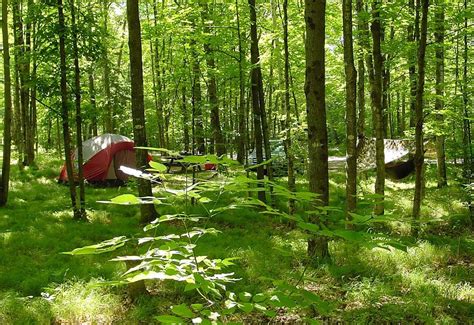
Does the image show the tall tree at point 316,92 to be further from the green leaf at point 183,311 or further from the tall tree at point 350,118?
the green leaf at point 183,311

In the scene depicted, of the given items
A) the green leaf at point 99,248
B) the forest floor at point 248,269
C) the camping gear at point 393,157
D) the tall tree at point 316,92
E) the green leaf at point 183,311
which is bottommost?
the forest floor at point 248,269

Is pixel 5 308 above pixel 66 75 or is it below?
below

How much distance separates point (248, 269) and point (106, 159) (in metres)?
9.75

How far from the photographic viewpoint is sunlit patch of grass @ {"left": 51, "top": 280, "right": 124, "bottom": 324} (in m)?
4.91

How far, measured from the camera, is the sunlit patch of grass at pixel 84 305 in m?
4.91

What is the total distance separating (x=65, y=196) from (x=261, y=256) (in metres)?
7.70

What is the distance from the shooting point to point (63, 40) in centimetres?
888

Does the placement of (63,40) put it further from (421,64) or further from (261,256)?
(421,64)

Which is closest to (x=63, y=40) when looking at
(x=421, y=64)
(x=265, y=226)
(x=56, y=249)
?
(x=56, y=249)

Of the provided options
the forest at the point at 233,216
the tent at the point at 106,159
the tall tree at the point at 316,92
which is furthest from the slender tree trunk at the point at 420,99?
the tent at the point at 106,159

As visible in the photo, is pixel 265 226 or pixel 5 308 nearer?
pixel 5 308

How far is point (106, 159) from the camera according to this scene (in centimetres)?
1459

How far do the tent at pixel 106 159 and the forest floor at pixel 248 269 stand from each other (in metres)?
3.58

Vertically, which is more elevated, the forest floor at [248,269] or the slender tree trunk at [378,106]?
the slender tree trunk at [378,106]
